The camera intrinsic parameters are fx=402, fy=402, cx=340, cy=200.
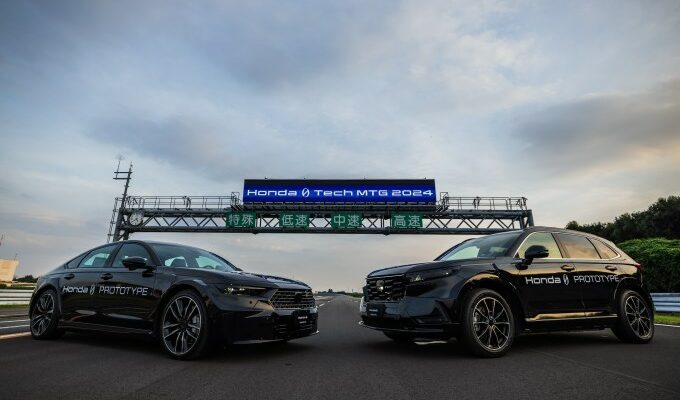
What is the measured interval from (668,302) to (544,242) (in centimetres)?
1294

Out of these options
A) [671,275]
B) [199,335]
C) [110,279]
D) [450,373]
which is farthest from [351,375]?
[671,275]

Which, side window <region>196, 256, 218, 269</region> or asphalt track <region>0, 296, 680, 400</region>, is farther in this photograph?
side window <region>196, 256, 218, 269</region>

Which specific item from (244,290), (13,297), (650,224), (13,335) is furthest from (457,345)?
(650,224)

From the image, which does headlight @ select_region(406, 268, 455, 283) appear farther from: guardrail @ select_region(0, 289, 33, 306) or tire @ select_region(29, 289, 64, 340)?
guardrail @ select_region(0, 289, 33, 306)

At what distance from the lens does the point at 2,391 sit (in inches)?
125

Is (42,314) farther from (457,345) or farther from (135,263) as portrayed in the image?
(457,345)

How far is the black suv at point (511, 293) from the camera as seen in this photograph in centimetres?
485

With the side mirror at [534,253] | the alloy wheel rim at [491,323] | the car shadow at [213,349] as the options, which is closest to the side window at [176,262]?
the car shadow at [213,349]

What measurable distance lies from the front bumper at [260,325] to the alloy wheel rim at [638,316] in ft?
16.2

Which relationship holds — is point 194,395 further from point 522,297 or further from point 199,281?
point 522,297

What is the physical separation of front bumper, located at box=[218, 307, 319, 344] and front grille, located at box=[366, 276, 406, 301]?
3.94ft

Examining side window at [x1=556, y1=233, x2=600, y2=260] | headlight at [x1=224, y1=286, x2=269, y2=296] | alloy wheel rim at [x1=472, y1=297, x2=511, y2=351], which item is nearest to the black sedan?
headlight at [x1=224, y1=286, x2=269, y2=296]

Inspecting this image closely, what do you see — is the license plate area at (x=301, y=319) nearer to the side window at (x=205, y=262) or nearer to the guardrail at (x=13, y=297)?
the side window at (x=205, y=262)

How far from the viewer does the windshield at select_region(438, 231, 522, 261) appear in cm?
573
